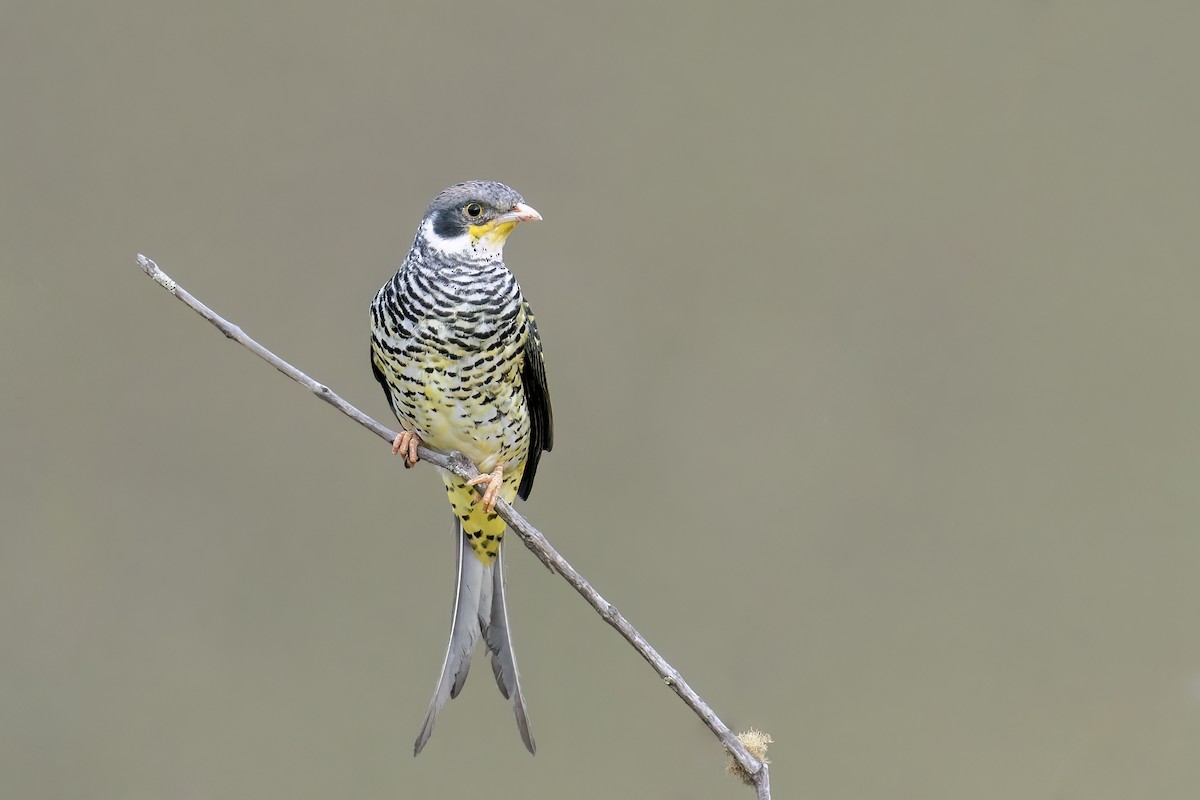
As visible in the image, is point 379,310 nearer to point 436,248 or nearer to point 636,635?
point 436,248

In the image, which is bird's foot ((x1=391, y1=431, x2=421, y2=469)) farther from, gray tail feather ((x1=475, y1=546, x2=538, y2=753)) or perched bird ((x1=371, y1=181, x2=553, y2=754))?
gray tail feather ((x1=475, y1=546, x2=538, y2=753))

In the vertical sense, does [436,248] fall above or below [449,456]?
above

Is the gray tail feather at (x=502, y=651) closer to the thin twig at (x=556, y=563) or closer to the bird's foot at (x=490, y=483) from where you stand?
the bird's foot at (x=490, y=483)

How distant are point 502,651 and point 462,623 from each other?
0.28 feet

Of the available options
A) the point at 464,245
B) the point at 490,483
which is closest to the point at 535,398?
the point at 490,483

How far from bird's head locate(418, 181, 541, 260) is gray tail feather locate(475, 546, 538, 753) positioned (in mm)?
574

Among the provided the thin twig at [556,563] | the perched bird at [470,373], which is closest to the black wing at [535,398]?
the perched bird at [470,373]

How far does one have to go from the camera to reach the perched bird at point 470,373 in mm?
1722

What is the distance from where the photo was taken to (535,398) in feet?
6.41

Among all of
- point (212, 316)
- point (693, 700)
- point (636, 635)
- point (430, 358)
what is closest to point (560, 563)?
point (636, 635)

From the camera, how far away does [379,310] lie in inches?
72.0

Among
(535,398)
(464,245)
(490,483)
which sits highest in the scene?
(464,245)

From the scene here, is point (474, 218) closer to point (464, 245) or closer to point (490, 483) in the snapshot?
point (464, 245)

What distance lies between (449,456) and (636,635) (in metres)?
0.60
